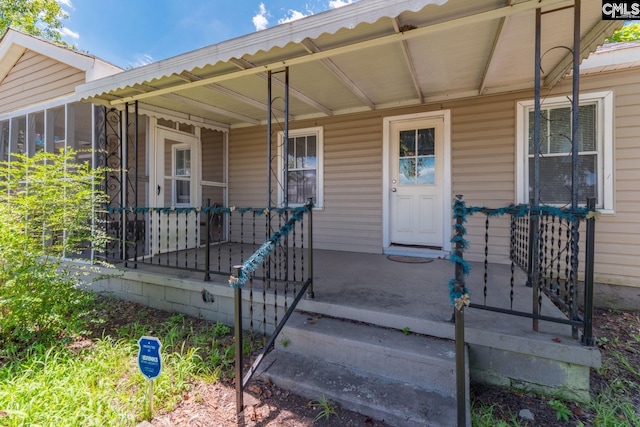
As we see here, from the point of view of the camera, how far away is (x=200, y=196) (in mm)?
5281

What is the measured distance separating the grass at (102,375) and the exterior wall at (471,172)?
2754 mm

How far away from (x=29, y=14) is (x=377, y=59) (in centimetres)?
1589

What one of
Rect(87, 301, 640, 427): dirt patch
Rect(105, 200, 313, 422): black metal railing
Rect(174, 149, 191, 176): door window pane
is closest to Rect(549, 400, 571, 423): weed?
Rect(87, 301, 640, 427): dirt patch

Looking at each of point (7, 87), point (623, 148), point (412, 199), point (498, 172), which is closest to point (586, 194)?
point (623, 148)

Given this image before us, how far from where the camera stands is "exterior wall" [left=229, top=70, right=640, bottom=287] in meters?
3.37

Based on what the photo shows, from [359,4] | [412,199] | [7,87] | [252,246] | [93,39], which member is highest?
[93,39]

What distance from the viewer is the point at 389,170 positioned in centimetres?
459

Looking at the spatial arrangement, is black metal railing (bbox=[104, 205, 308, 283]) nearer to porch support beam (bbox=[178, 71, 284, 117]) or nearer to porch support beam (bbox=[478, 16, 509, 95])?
porch support beam (bbox=[178, 71, 284, 117])

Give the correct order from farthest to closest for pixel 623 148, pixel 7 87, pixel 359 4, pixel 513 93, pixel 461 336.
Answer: pixel 7 87 < pixel 513 93 < pixel 623 148 < pixel 359 4 < pixel 461 336

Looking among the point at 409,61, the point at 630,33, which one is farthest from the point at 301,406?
the point at 630,33

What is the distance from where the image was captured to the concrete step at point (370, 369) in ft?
5.58

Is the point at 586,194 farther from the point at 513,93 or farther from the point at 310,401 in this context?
the point at 310,401

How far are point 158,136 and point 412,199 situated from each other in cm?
405

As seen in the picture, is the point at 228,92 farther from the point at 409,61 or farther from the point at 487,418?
the point at 487,418
